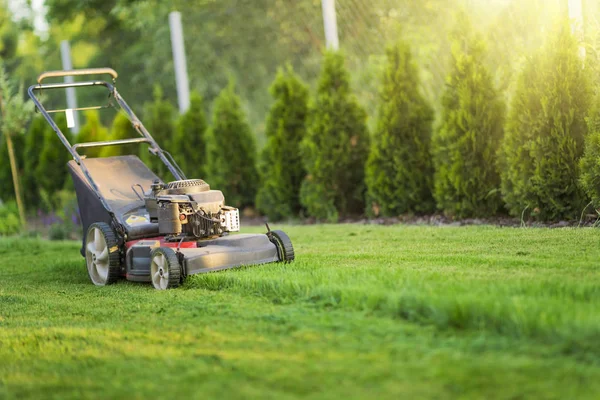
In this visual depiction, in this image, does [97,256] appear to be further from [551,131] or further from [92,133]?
[92,133]

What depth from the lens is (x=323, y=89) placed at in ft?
34.4

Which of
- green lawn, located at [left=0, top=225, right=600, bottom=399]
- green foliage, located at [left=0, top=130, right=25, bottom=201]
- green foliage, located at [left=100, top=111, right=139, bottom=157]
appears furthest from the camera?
green foliage, located at [left=0, top=130, right=25, bottom=201]

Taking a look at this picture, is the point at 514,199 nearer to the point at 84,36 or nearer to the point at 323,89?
the point at 323,89

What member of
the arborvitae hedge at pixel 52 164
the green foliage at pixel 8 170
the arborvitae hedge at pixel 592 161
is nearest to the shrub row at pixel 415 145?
the arborvitae hedge at pixel 592 161

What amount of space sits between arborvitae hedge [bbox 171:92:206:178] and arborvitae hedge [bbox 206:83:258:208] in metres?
0.87

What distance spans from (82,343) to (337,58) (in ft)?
22.3

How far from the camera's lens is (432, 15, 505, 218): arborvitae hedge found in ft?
28.1

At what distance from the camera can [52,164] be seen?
15.8 m

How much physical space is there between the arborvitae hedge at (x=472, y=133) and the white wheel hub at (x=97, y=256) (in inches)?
152

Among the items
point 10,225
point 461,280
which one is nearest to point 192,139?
point 10,225

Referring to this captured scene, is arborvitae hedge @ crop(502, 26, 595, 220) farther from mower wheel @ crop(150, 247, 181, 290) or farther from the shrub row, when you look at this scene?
mower wheel @ crop(150, 247, 181, 290)

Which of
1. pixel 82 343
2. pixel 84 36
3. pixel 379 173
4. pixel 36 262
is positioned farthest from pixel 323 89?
pixel 84 36

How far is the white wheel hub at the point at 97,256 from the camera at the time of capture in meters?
6.71

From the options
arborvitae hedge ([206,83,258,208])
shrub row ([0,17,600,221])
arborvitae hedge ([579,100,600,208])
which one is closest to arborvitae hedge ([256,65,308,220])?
shrub row ([0,17,600,221])
